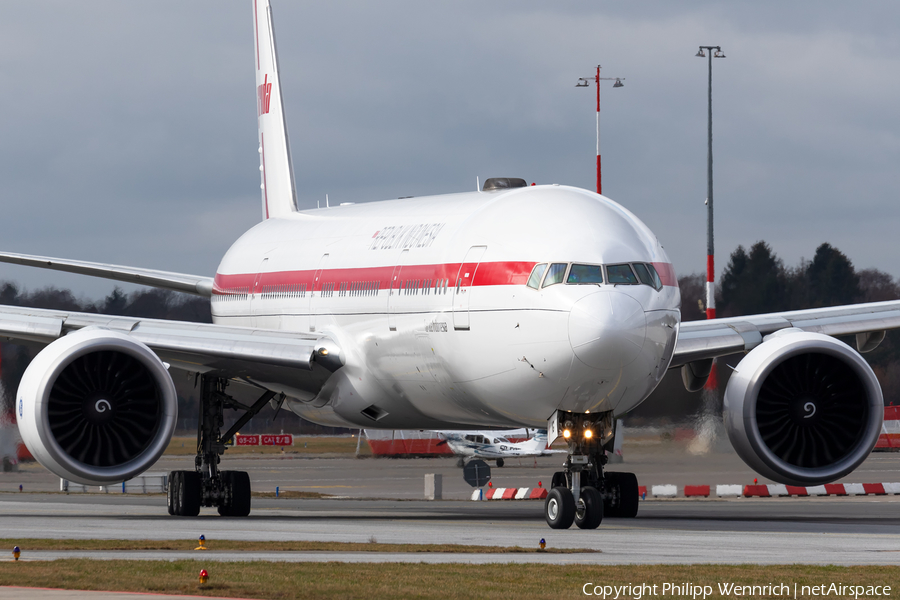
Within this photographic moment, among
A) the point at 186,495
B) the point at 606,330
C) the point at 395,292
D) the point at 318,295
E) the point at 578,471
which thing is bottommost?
the point at 186,495

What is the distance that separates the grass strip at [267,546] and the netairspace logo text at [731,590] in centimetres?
356

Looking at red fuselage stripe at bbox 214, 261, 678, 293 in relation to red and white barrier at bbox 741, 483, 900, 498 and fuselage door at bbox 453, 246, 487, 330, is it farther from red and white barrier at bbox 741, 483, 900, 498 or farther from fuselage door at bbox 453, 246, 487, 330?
red and white barrier at bbox 741, 483, 900, 498

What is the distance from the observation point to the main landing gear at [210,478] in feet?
83.2

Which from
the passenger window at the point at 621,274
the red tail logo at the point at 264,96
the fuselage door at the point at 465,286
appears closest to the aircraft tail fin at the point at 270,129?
the red tail logo at the point at 264,96

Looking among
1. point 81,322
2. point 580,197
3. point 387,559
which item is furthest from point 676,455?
point 387,559

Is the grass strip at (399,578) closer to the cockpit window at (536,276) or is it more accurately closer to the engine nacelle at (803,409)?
the cockpit window at (536,276)

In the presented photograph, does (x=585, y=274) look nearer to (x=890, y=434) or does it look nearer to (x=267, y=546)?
(x=267, y=546)

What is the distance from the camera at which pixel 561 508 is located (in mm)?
19922

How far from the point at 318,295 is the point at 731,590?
14077 mm

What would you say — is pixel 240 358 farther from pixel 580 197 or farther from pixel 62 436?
pixel 580 197

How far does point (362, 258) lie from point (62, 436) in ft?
19.6

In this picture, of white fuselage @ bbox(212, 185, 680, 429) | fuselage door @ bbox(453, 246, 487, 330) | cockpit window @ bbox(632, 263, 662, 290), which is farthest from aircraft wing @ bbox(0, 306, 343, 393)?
cockpit window @ bbox(632, 263, 662, 290)

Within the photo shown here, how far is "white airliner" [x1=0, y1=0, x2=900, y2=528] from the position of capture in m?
19.4

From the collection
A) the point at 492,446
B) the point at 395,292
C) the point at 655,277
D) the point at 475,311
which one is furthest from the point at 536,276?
the point at 492,446
